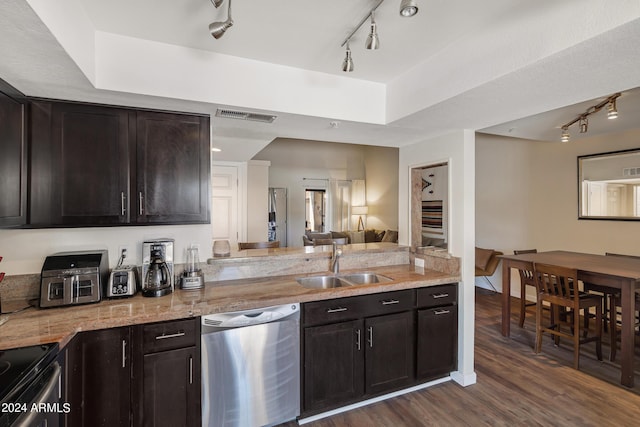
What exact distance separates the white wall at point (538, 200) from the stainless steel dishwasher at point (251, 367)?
4.48m

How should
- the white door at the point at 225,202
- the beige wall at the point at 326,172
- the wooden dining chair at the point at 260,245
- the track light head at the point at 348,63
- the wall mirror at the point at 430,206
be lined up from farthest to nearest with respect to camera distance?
the beige wall at the point at 326,172 < the white door at the point at 225,202 < the wooden dining chair at the point at 260,245 < the wall mirror at the point at 430,206 < the track light head at the point at 348,63

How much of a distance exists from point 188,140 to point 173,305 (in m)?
1.15

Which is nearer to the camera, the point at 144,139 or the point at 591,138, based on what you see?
the point at 144,139

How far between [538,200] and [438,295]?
350 centimetres

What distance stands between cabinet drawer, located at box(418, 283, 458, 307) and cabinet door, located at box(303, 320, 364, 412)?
1.97 ft

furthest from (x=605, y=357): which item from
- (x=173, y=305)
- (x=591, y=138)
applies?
(x=173, y=305)

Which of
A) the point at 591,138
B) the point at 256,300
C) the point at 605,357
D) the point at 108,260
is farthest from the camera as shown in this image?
the point at 591,138

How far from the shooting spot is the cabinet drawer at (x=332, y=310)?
7.04 ft

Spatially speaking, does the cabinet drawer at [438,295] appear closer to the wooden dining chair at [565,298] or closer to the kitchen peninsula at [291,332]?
the kitchen peninsula at [291,332]

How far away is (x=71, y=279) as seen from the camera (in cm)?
191

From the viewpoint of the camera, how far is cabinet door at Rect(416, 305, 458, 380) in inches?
99.0

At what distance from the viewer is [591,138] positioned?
425cm

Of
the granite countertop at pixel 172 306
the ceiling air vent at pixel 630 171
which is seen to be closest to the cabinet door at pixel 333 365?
the granite countertop at pixel 172 306

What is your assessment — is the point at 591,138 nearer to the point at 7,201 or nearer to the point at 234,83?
the point at 234,83
